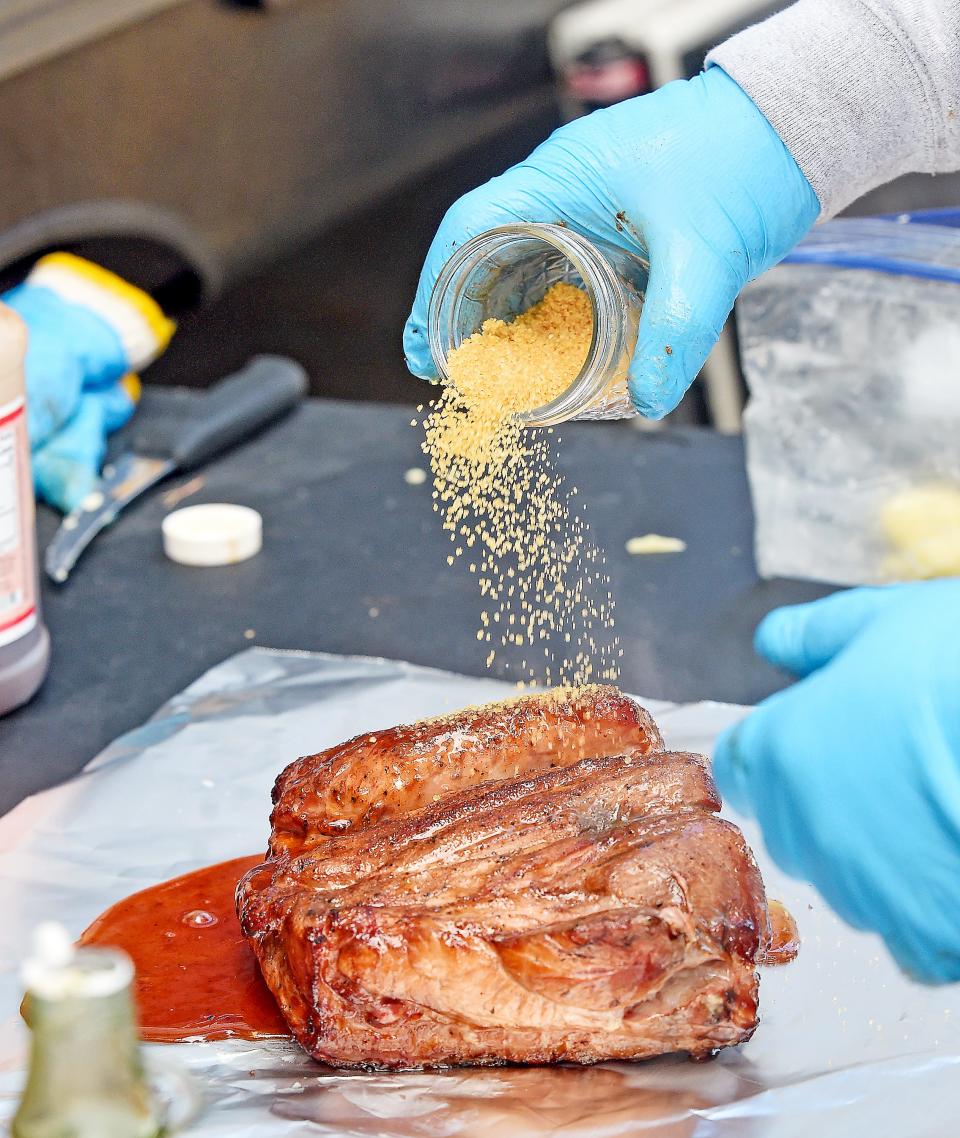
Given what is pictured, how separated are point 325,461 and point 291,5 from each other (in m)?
1.61

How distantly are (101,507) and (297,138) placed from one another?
1.80m

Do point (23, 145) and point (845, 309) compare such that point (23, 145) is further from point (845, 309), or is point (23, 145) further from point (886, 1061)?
point (886, 1061)

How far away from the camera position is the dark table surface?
2350 millimetres

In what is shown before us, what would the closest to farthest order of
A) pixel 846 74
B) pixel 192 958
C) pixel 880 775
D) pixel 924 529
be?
1. pixel 880 775
2. pixel 192 958
3. pixel 846 74
4. pixel 924 529

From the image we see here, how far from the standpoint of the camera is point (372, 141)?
4402mm

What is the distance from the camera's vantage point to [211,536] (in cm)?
272

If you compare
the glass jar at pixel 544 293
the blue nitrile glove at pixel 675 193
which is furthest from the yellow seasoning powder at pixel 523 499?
the blue nitrile glove at pixel 675 193

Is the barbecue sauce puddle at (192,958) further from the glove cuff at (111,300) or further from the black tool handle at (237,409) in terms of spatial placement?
the glove cuff at (111,300)

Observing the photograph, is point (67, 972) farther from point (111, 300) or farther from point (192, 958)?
point (111, 300)

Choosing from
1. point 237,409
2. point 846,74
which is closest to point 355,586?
point 237,409

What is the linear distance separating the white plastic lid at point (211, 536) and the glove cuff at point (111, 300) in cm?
53

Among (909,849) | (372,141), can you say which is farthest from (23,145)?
(909,849)

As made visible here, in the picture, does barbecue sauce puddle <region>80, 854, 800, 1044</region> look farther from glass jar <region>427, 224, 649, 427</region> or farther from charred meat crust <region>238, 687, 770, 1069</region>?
glass jar <region>427, 224, 649, 427</region>

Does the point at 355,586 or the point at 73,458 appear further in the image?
the point at 73,458
